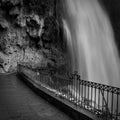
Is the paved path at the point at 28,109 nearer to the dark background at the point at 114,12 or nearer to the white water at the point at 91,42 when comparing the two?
the white water at the point at 91,42

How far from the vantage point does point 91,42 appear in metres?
24.5

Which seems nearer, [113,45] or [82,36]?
[82,36]

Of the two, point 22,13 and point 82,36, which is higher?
point 22,13

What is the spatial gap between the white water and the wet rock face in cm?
224

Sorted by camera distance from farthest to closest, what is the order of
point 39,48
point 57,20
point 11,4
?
point 57,20 → point 39,48 → point 11,4

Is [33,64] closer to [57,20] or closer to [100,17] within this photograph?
[57,20]

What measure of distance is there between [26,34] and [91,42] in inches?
304

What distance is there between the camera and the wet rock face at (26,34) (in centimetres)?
2092

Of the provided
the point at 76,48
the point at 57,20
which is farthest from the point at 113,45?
the point at 57,20

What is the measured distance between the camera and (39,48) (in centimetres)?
2262

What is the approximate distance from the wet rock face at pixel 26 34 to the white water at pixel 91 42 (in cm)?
224

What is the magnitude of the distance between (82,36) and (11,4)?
8535mm

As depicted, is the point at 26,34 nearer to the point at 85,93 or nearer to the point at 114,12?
the point at 114,12

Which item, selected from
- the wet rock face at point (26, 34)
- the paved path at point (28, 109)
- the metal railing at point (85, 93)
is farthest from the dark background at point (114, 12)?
the paved path at point (28, 109)
